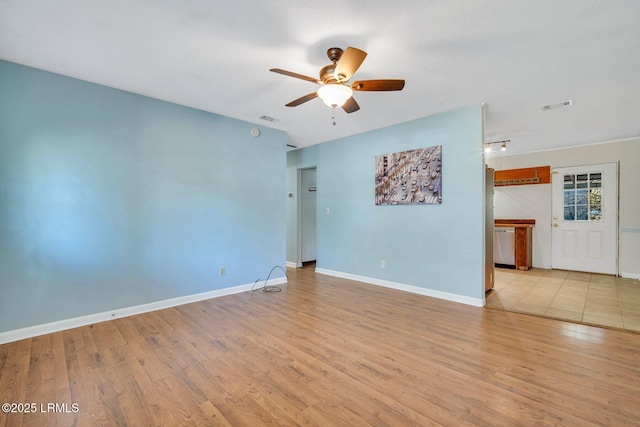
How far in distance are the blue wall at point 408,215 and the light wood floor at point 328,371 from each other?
82cm

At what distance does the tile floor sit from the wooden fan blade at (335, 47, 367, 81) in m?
3.25

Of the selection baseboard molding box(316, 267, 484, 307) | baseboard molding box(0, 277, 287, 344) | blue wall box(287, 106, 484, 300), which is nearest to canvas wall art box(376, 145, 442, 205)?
blue wall box(287, 106, 484, 300)

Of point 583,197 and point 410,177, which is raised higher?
point 410,177

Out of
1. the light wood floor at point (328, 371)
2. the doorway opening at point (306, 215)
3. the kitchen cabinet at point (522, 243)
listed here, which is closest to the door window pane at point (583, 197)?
the kitchen cabinet at point (522, 243)

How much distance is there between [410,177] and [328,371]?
2959 millimetres

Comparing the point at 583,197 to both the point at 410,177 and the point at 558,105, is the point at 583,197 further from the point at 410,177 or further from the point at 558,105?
the point at 410,177

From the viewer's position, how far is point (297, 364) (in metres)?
2.08

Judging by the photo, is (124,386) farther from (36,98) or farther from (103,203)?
(36,98)

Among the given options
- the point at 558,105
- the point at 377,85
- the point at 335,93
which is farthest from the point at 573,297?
the point at 335,93

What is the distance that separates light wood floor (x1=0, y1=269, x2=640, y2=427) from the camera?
1566 mm

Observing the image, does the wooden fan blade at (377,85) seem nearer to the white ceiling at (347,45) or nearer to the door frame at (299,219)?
the white ceiling at (347,45)

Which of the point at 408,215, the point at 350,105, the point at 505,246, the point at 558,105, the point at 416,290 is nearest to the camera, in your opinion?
the point at 350,105

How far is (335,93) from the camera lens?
2.18 m

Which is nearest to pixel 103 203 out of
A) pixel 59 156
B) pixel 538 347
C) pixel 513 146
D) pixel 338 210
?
pixel 59 156
